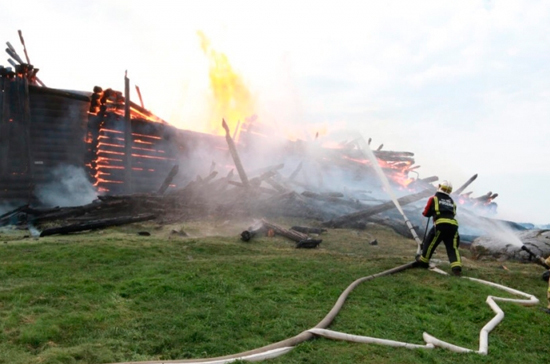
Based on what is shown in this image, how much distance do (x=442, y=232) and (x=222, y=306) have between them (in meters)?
5.72

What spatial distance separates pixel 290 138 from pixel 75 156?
1456cm

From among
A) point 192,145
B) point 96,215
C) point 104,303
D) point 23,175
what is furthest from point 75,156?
point 104,303

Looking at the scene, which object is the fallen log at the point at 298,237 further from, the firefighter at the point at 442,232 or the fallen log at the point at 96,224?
the fallen log at the point at 96,224

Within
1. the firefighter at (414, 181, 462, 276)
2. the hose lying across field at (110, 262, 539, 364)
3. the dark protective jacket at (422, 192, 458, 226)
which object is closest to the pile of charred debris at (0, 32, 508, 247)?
the firefighter at (414, 181, 462, 276)

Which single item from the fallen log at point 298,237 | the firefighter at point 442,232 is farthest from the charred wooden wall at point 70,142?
the firefighter at point 442,232

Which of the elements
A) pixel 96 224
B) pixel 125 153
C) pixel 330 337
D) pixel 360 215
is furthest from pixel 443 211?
pixel 125 153

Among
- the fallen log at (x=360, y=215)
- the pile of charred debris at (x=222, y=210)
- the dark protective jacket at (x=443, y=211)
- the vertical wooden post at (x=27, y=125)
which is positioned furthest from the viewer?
the vertical wooden post at (x=27, y=125)

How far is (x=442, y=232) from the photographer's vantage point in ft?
30.0

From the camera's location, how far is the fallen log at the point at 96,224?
12.2 meters

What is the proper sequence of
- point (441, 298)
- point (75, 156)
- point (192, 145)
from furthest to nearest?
point (192, 145) → point (75, 156) → point (441, 298)

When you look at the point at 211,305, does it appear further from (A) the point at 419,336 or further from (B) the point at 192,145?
(B) the point at 192,145

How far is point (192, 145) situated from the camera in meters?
23.1

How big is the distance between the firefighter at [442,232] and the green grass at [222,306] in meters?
0.54

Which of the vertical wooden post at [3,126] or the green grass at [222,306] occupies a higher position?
the vertical wooden post at [3,126]
